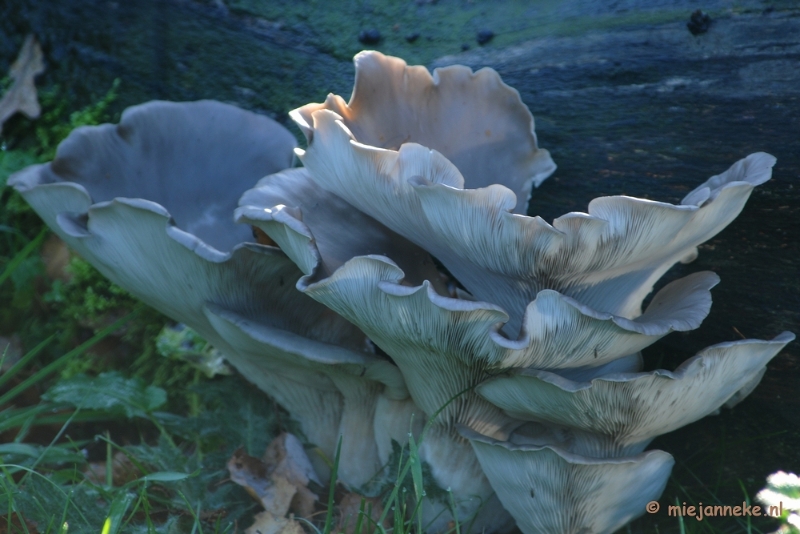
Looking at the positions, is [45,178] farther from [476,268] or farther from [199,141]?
[476,268]

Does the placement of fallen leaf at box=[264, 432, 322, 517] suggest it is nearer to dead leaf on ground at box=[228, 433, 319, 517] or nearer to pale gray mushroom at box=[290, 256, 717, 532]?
dead leaf on ground at box=[228, 433, 319, 517]

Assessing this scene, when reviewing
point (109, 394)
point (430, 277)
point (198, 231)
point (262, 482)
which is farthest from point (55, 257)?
point (430, 277)

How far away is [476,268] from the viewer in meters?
1.79

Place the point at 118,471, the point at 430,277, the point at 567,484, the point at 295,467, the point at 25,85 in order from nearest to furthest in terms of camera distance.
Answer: the point at 567,484 < the point at 430,277 < the point at 295,467 < the point at 118,471 < the point at 25,85

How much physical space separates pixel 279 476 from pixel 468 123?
4.21 ft

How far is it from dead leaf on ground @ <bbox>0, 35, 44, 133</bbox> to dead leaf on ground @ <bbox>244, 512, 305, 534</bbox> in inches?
92.3

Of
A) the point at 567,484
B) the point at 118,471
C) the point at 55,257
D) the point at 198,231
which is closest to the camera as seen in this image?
the point at 567,484

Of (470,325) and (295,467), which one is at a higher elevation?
(470,325)

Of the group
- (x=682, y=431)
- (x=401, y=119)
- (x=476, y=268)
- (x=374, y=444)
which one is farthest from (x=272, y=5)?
(x=682, y=431)

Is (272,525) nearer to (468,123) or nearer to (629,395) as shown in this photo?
(629,395)

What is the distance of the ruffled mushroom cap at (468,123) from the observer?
2107mm

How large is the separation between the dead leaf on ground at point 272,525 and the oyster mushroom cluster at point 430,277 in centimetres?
31

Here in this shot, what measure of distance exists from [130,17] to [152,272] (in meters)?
1.61

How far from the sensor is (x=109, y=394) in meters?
2.50
